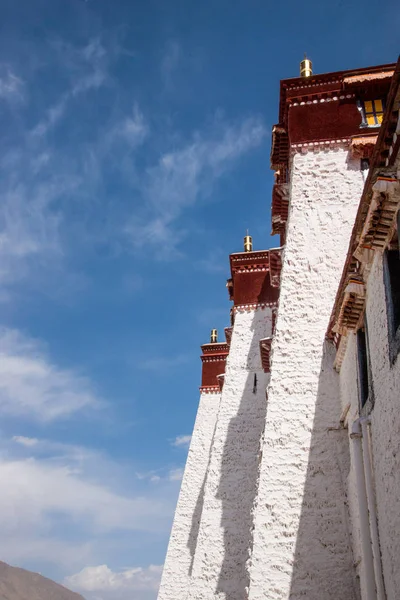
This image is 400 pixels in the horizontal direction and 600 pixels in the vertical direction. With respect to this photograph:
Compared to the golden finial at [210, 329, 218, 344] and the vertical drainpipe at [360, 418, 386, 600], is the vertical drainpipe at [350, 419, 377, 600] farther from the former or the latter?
the golden finial at [210, 329, 218, 344]

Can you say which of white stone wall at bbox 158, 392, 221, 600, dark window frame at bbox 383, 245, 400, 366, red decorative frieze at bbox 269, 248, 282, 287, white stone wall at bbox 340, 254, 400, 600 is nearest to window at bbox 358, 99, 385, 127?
red decorative frieze at bbox 269, 248, 282, 287

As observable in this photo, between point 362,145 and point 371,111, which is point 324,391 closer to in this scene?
point 362,145

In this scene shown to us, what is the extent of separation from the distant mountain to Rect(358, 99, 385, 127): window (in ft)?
252

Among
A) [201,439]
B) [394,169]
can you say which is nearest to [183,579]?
[201,439]

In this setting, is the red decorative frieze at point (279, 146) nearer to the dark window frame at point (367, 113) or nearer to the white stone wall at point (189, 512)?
the dark window frame at point (367, 113)

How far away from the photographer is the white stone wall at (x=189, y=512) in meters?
16.2

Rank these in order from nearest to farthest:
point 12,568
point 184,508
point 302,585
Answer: point 302,585 < point 184,508 < point 12,568

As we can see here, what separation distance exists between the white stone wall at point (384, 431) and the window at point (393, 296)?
0.15m

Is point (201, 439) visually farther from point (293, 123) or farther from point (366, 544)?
point (366, 544)

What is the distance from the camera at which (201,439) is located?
1852 cm

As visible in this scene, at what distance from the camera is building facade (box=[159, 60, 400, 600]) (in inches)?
211

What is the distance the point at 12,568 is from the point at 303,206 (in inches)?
3441

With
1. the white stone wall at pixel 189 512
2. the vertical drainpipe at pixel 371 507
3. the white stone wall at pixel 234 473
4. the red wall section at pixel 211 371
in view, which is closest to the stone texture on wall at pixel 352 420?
the vertical drainpipe at pixel 371 507

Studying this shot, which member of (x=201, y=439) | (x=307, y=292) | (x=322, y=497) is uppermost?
(x=201, y=439)
